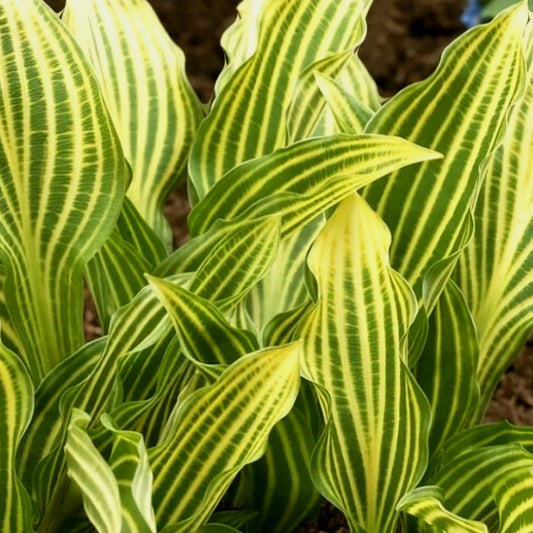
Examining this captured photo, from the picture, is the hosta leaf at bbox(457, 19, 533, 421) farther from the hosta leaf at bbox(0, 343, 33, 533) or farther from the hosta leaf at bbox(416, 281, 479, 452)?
the hosta leaf at bbox(0, 343, 33, 533)

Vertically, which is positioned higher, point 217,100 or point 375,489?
point 217,100

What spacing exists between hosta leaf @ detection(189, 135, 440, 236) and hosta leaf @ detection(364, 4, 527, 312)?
79mm

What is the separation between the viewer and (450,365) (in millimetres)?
919

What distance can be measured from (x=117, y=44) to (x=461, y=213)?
0.38 meters

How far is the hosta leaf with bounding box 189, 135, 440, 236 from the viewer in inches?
29.6

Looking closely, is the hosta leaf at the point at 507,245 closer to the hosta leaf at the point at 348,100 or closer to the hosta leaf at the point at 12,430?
the hosta leaf at the point at 348,100

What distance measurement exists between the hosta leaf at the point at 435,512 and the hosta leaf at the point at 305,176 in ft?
0.70

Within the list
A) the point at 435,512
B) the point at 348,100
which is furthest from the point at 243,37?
the point at 435,512

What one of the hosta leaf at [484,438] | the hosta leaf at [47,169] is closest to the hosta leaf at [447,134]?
the hosta leaf at [484,438]

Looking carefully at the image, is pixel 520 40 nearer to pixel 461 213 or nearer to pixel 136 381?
pixel 461 213

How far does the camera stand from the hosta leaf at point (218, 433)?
721 mm

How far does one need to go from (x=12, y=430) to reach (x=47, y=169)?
20 cm

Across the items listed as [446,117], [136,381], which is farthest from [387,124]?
[136,381]

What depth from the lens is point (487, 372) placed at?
3.17 ft
